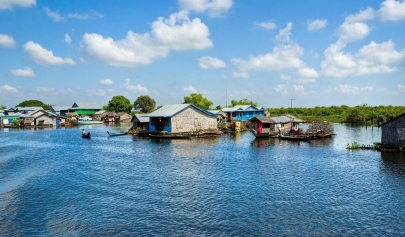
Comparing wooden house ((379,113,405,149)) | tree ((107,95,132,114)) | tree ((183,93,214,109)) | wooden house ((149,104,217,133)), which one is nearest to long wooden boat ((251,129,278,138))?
wooden house ((149,104,217,133))

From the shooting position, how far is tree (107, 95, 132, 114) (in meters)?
124

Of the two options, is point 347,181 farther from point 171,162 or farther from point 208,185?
point 171,162

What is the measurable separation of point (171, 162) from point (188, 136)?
2060 centimetres

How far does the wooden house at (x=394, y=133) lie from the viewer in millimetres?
33656

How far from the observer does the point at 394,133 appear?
3425 centimetres

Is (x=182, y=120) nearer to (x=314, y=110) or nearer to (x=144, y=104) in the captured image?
(x=314, y=110)

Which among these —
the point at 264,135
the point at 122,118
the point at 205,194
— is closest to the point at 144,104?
the point at 122,118

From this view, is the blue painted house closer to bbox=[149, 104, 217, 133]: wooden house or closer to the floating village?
the floating village

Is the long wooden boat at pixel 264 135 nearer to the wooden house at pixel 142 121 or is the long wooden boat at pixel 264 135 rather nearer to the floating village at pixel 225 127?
the floating village at pixel 225 127

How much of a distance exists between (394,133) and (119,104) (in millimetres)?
101836

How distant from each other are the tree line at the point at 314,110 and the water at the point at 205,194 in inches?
2038

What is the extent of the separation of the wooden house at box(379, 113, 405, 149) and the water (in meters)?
1.60

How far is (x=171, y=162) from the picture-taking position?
31.4 meters

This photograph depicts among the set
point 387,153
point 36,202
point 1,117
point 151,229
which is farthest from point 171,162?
point 1,117
